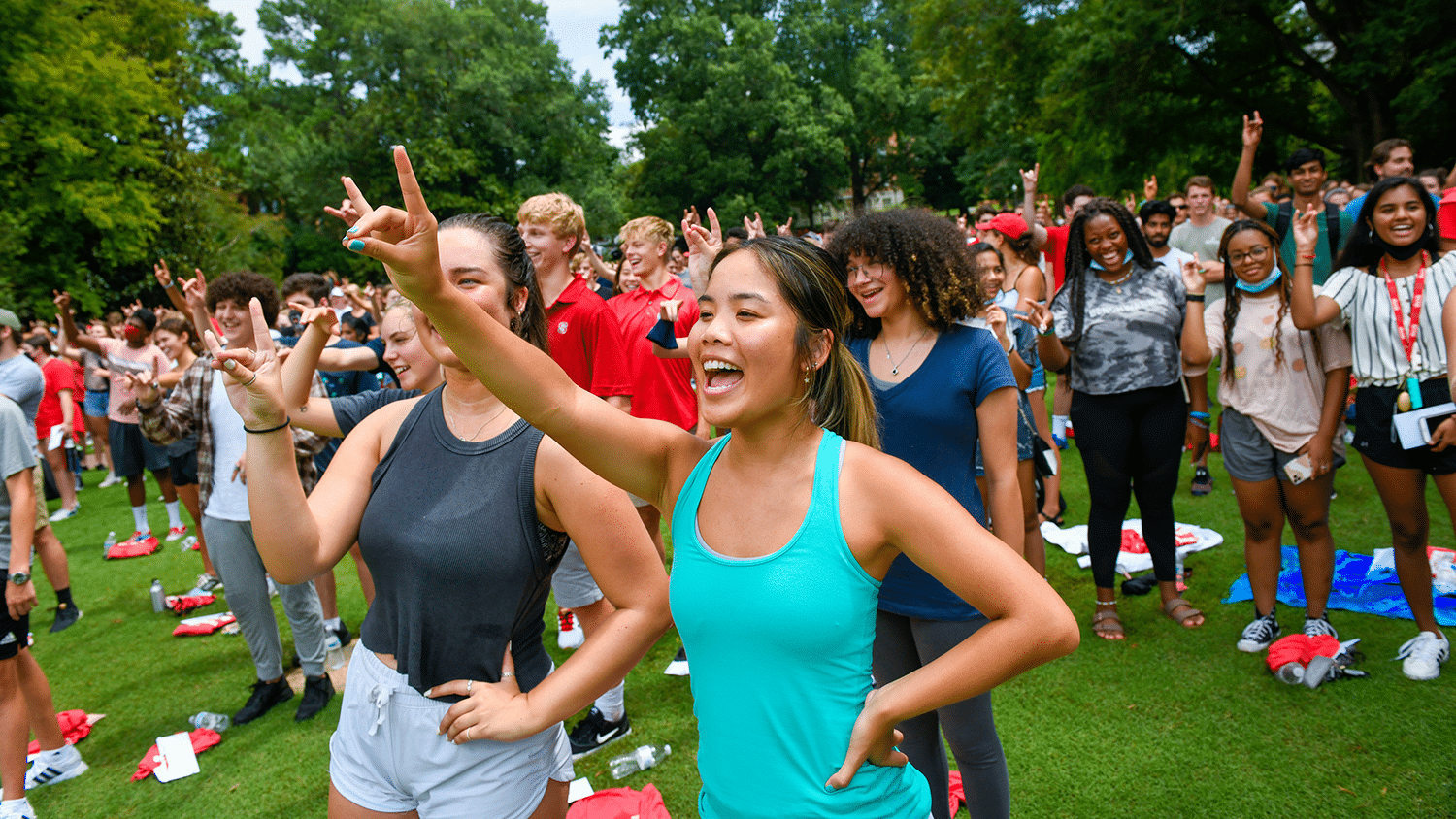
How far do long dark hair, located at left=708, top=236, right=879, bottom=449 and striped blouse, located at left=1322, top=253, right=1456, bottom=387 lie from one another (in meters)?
3.37

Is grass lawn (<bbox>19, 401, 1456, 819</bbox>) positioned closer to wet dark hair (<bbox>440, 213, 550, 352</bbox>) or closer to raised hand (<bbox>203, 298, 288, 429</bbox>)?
wet dark hair (<bbox>440, 213, 550, 352</bbox>)

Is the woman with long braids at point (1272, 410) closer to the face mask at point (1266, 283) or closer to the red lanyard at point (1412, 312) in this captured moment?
the face mask at point (1266, 283)

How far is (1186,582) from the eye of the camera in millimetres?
5113

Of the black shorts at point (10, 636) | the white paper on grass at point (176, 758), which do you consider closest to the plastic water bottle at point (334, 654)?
the white paper on grass at point (176, 758)

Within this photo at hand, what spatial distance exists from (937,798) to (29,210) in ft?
84.8

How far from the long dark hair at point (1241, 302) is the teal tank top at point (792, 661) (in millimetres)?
3624

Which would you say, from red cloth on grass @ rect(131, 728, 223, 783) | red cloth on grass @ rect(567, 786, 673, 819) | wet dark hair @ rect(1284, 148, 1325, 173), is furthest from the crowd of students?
wet dark hair @ rect(1284, 148, 1325, 173)

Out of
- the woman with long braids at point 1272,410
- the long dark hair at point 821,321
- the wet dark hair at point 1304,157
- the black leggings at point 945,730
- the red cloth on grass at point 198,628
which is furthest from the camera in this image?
the wet dark hair at point 1304,157

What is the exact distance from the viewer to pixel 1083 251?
4.42m

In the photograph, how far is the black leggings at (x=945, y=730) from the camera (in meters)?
2.52

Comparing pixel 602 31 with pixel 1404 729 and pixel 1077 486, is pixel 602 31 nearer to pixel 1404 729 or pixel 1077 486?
pixel 1077 486

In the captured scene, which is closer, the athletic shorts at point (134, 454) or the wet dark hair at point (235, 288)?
the wet dark hair at point (235, 288)

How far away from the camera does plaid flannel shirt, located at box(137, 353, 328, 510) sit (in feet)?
14.5

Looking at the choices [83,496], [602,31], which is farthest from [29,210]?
[602,31]
